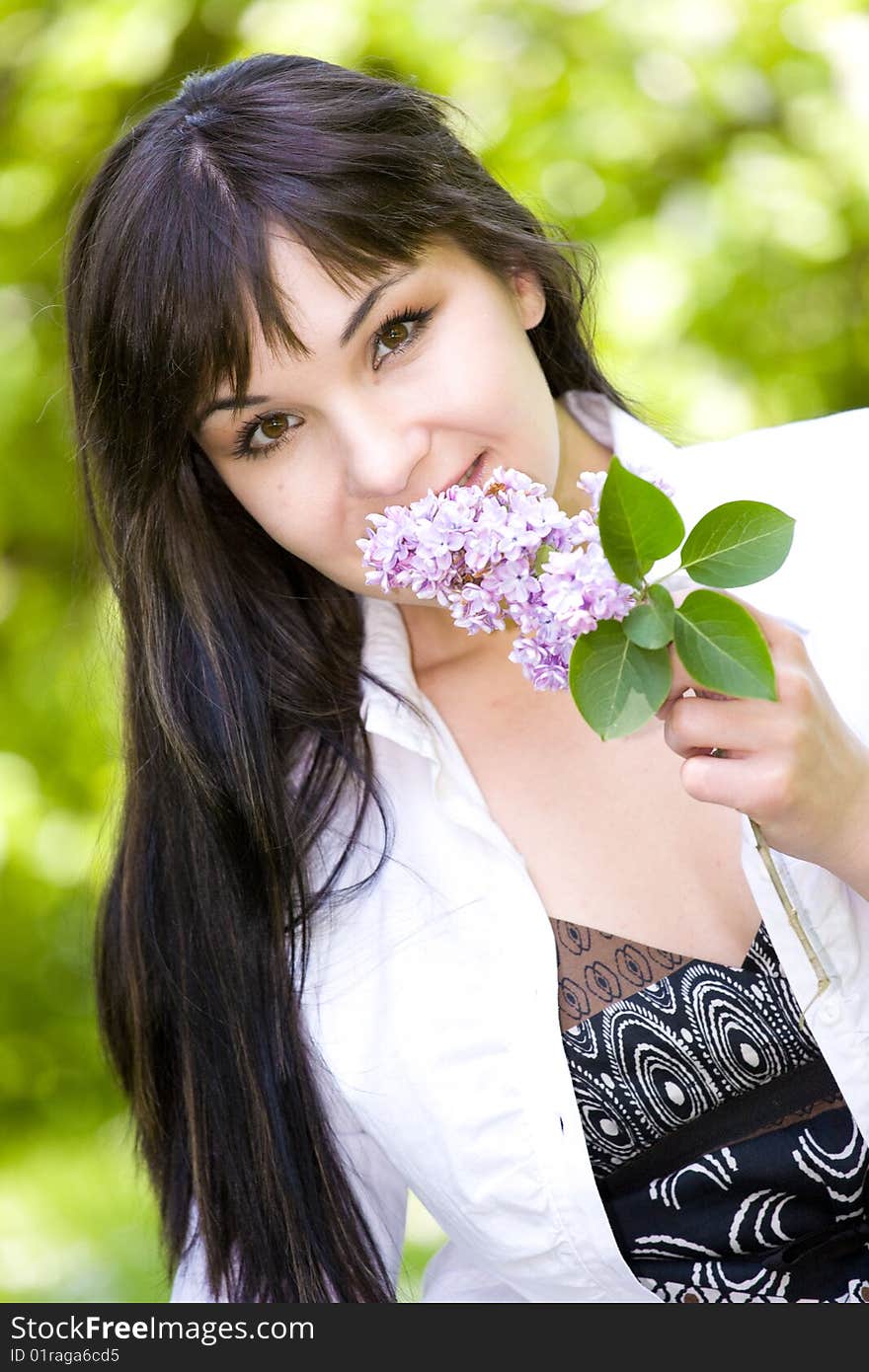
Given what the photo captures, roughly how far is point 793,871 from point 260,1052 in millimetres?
711

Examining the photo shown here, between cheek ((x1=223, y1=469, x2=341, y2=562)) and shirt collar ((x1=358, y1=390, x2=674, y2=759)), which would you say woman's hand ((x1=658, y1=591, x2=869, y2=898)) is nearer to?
cheek ((x1=223, y1=469, x2=341, y2=562))

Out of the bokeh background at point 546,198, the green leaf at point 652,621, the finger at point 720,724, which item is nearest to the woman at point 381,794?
the finger at point 720,724

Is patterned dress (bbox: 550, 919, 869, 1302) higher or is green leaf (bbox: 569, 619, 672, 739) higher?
green leaf (bbox: 569, 619, 672, 739)

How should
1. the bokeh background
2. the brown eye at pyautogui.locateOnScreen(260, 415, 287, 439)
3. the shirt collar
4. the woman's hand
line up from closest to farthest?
the woman's hand, the brown eye at pyautogui.locateOnScreen(260, 415, 287, 439), the shirt collar, the bokeh background

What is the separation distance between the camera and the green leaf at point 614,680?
0.98m

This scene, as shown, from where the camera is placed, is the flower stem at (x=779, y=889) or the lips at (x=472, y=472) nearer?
the flower stem at (x=779, y=889)

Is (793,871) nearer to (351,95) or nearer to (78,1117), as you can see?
A: (351,95)

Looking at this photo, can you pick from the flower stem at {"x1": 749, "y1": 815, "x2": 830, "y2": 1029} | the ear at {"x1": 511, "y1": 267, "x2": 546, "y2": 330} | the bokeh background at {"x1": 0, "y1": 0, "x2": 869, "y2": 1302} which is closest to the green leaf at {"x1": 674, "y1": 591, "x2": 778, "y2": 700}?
the flower stem at {"x1": 749, "y1": 815, "x2": 830, "y2": 1029}

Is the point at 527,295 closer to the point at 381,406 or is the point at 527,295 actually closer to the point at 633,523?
the point at 381,406

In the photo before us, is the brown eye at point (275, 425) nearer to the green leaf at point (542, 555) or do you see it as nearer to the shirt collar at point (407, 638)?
the shirt collar at point (407, 638)

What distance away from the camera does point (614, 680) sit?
0.99 meters

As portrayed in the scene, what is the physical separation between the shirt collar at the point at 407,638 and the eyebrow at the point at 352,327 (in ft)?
1.39

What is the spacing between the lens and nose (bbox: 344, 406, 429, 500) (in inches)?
54.1

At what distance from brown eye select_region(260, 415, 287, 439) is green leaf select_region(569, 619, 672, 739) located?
1.92 ft
